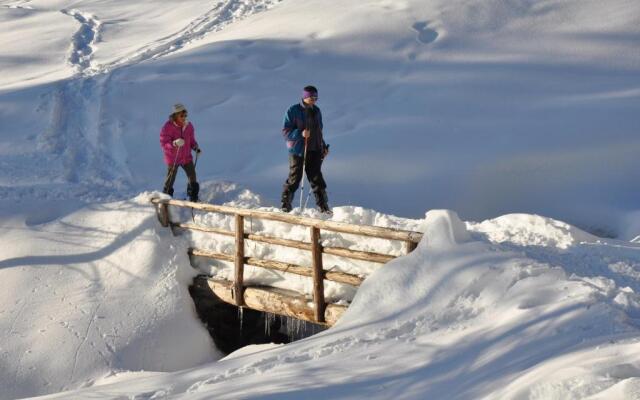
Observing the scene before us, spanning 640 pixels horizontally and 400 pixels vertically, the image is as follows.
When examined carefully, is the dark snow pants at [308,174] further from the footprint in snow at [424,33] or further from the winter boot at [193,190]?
the footprint in snow at [424,33]

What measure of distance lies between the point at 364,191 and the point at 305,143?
3.52 m

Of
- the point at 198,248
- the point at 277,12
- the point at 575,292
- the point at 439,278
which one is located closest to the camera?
the point at 575,292

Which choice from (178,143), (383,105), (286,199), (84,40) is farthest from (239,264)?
(84,40)

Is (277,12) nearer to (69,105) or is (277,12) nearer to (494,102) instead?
(69,105)

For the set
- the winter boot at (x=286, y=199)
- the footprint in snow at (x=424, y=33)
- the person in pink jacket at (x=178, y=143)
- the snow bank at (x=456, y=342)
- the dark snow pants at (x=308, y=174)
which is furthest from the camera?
the footprint in snow at (x=424, y=33)

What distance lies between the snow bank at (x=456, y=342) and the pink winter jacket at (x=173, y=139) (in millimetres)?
4682

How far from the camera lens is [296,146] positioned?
9.21m

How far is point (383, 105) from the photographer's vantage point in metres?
15.4

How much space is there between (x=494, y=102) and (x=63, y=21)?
1971 centimetres

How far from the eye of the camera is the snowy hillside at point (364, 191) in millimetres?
5148

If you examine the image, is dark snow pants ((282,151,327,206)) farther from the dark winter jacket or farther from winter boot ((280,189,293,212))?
the dark winter jacket

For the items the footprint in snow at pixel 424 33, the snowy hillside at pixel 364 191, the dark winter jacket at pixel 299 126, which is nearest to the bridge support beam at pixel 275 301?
the snowy hillside at pixel 364 191

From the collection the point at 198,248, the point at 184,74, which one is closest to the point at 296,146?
the point at 198,248

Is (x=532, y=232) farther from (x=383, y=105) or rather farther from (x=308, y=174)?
(x=383, y=105)
